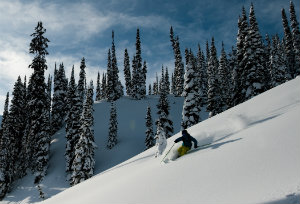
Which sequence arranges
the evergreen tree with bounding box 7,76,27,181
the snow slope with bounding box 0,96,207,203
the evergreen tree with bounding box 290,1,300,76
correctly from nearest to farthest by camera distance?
the snow slope with bounding box 0,96,207,203
the evergreen tree with bounding box 7,76,27,181
the evergreen tree with bounding box 290,1,300,76

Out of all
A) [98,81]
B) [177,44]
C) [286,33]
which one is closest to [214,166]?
[286,33]

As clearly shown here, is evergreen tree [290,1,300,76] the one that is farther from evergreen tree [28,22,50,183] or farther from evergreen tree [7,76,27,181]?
evergreen tree [7,76,27,181]

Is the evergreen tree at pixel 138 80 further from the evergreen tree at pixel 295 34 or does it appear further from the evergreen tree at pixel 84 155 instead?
the evergreen tree at pixel 295 34

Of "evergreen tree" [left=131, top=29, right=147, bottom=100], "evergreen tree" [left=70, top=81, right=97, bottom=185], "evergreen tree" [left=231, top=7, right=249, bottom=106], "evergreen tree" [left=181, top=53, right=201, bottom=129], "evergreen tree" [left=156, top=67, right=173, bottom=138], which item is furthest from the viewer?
"evergreen tree" [left=131, top=29, right=147, bottom=100]

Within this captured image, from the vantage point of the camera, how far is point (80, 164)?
124ft

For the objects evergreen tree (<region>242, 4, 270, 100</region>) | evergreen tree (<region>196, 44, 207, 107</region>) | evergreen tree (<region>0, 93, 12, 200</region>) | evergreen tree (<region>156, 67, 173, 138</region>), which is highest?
evergreen tree (<region>196, 44, 207, 107</region>)

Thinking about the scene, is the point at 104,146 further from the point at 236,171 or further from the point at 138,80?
the point at 236,171

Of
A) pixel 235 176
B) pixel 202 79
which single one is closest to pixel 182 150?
pixel 235 176

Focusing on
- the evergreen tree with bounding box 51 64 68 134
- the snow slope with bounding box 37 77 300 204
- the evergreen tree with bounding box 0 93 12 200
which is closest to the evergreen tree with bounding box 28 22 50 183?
the snow slope with bounding box 37 77 300 204

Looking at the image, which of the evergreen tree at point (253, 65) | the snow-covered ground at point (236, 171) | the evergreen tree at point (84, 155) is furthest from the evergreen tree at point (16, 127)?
the snow-covered ground at point (236, 171)

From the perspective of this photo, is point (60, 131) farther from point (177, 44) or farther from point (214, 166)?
point (214, 166)

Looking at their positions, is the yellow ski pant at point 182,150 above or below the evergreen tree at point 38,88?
below

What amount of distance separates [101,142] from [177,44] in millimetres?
40530

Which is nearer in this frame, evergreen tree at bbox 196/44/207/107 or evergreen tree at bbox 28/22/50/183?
evergreen tree at bbox 28/22/50/183
